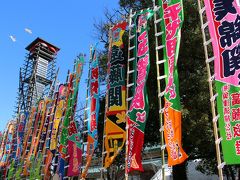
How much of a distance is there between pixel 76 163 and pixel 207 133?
5005 mm

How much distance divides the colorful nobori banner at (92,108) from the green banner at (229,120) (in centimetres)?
546

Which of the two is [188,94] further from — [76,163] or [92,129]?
[76,163]

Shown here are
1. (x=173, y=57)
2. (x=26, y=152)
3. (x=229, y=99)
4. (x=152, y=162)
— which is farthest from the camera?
(x=152, y=162)

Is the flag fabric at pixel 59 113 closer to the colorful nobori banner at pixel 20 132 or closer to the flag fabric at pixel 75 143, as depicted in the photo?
the flag fabric at pixel 75 143

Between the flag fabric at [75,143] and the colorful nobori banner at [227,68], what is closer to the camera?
the colorful nobori banner at [227,68]

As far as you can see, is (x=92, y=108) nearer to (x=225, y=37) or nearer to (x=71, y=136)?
(x=71, y=136)

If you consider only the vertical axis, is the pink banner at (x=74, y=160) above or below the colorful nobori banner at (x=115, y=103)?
below

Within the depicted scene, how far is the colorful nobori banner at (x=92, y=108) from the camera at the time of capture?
1120cm

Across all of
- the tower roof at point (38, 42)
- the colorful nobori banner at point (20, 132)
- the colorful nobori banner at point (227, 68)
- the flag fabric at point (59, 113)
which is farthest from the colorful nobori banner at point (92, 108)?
the tower roof at point (38, 42)

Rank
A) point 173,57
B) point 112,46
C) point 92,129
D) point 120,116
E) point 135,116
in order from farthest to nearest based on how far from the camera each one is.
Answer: point 112,46
point 92,129
point 120,116
point 135,116
point 173,57

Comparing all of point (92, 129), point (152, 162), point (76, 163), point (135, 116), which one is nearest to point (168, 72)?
point (135, 116)

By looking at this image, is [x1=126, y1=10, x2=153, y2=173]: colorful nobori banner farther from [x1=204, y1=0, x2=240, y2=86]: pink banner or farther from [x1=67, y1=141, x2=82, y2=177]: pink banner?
[x1=67, y1=141, x2=82, y2=177]: pink banner

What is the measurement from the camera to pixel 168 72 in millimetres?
8898

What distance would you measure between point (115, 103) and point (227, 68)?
4748mm
